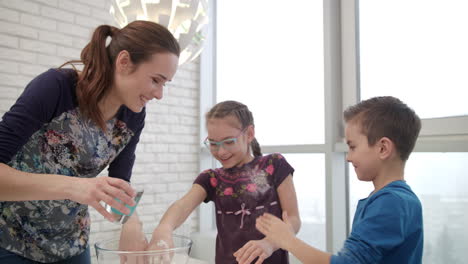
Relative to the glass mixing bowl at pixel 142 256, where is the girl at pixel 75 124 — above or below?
above

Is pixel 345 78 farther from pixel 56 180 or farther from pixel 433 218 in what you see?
pixel 56 180

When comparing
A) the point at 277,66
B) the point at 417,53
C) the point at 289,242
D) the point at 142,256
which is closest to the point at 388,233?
the point at 289,242

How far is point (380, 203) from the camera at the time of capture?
110 cm

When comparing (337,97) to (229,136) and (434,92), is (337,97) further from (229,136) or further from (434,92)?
(229,136)

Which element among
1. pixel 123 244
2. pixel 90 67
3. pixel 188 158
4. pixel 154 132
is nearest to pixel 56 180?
pixel 123 244

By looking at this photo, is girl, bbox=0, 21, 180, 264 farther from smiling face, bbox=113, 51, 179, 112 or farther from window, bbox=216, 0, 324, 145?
window, bbox=216, 0, 324, 145

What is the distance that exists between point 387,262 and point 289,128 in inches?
86.9

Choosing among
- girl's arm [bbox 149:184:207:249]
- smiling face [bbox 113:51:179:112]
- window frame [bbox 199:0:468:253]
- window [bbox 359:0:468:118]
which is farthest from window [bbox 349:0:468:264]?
smiling face [bbox 113:51:179:112]

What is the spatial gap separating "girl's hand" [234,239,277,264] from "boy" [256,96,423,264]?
0.08m

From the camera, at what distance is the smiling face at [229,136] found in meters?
1.72

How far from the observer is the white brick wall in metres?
2.79

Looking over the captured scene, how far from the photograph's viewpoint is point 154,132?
3.59 m

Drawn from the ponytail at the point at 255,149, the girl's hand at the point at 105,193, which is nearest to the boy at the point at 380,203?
the girl's hand at the point at 105,193

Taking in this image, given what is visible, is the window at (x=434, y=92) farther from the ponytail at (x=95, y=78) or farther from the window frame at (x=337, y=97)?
the ponytail at (x=95, y=78)
